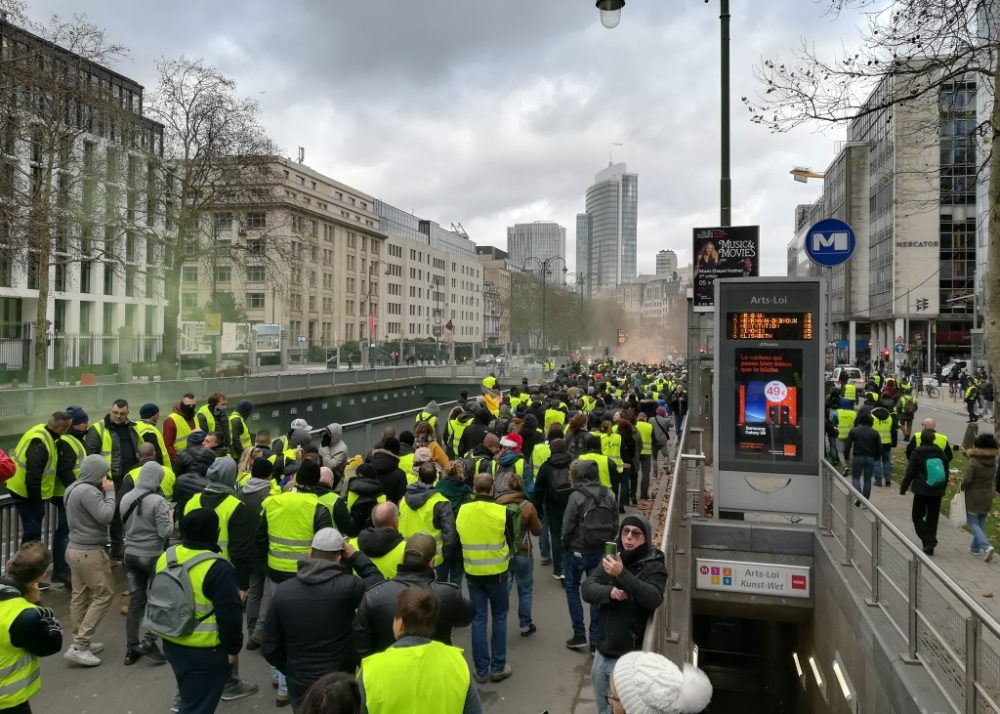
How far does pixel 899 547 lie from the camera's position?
6.14 metres

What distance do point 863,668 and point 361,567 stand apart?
488 centimetres

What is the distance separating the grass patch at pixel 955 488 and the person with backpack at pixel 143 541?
9388mm

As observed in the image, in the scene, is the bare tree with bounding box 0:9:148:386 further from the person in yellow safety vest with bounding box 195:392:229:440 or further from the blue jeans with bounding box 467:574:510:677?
the blue jeans with bounding box 467:574:510:677

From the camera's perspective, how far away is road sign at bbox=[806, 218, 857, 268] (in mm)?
9375

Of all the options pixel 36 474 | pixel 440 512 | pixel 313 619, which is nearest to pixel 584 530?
pixel 440 512

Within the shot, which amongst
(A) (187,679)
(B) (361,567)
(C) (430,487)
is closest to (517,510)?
(C) (430,487)

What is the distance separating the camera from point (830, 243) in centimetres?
945

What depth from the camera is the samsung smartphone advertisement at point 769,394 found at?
954 centimetres

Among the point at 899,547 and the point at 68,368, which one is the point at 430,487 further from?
the point at 68,368

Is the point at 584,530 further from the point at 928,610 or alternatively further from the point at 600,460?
the point at 928,610

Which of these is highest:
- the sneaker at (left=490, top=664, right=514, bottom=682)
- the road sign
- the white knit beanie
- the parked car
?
the road sign

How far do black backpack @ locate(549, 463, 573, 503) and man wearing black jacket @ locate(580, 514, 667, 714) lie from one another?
11.0 feet

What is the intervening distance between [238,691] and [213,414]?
21.8ft

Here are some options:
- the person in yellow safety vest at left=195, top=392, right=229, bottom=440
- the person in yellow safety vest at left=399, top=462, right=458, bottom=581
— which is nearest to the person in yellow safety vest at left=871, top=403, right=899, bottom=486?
the person in yellow safety vest at left=399, top=462, right=458, bottom=581
